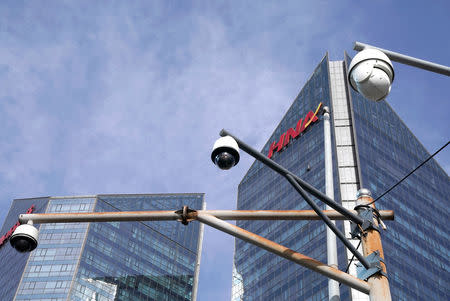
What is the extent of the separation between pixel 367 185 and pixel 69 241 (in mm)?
74671

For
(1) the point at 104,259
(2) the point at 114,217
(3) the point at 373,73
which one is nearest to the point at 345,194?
(1) the point at 104,259

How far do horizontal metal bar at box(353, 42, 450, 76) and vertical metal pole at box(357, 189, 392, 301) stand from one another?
224cm

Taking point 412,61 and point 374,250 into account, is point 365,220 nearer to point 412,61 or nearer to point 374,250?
point 374,250

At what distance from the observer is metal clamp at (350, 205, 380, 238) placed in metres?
8.88

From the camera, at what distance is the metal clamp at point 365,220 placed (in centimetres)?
888

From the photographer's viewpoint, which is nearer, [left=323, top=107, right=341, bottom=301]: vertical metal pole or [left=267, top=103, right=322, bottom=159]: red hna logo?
[left=323, top=107, right=341, bottom=301]: vertical metal pole

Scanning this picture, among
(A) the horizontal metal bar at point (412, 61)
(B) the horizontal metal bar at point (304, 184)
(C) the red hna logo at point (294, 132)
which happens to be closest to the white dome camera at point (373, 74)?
(A) the horizontal metal bar at point (412, 61)

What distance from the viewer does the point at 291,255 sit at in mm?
8430

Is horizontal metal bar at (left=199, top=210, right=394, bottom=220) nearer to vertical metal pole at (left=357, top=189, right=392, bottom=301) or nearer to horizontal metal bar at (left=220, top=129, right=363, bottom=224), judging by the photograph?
horizontal metal bar at (left=220, top=129, right=363, bottom=224)

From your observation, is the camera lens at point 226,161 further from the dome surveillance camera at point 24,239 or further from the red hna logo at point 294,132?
the red hna logo at point 294,132

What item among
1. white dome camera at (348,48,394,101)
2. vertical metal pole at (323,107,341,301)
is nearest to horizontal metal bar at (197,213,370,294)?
vertical metal pole at (323,107,341,301)

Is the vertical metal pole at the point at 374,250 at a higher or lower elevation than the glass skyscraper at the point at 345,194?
lower

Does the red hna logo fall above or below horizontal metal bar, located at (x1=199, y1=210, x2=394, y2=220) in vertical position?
above

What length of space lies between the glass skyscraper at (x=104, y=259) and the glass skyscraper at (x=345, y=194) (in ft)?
107
